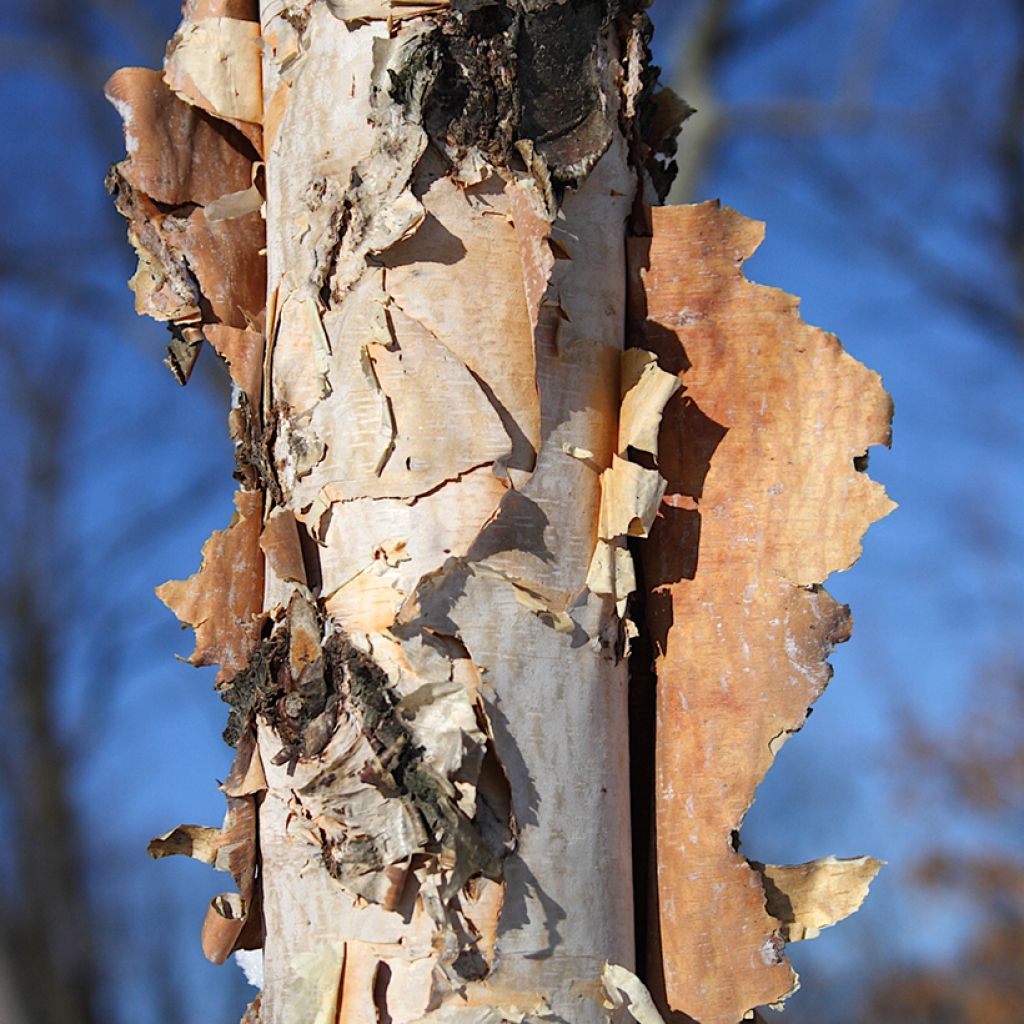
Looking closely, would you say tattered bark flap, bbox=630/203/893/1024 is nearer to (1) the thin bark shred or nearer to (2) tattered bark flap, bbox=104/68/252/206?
(1) the thin bark shred

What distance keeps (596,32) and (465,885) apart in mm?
602

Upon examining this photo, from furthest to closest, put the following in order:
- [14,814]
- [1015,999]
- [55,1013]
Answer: [1015,999] → [14,814] → [55,1013]

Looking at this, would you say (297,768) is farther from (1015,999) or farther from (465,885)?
(1015,999)

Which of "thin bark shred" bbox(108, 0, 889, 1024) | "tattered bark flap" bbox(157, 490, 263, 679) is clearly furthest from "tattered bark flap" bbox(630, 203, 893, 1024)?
"tattered bark flap" bbox(157, 490, 263, 679)

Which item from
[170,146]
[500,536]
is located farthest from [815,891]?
[170,146]

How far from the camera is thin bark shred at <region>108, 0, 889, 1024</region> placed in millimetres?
739

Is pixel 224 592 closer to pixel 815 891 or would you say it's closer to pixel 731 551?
pixel 731 551

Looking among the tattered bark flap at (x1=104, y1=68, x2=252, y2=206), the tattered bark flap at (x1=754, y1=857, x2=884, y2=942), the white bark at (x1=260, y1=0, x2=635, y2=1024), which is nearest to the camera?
the white bark at (x1=260, y1=0, x2=635, y2=1024)

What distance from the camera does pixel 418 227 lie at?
810 mm

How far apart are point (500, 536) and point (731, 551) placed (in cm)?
19

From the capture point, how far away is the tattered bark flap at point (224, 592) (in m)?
0.93

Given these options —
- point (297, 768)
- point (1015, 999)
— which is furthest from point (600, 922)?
point (1015, 999)

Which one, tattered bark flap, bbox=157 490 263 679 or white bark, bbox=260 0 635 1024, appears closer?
white bark, bbox=260 0 635 1024

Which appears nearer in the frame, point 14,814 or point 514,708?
point 514,708
